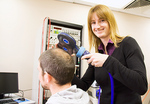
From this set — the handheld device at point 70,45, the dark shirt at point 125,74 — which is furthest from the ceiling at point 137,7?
the dark shirt at point 125,74

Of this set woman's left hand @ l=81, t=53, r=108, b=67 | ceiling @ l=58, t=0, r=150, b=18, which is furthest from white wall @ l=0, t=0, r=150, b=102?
woman's left hand @ l=81, t=53, r=108, b=67

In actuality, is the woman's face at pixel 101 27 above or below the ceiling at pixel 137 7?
below

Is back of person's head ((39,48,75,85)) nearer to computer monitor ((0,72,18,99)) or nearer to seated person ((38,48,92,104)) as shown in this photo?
seated person ((38,48,92,104))

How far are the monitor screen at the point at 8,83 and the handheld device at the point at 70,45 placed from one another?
1582 millimetres

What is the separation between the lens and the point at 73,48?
99 cm

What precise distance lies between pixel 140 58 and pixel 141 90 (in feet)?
0.66

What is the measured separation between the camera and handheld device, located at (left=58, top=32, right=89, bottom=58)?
93cm

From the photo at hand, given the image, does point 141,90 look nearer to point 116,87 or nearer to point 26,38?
point 116,87

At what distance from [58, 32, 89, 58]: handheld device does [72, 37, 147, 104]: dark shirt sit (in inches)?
8.7

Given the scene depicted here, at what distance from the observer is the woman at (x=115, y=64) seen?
736 mm

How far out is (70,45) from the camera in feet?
3.21

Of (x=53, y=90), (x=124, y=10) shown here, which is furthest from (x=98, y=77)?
(x=124, y=10)

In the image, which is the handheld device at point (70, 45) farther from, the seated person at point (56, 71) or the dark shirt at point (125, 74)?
the dark shirt at point (125, 74)

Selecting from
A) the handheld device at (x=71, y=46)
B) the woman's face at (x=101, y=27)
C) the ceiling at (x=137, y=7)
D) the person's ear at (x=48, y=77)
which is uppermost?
the ceiling at (x=137, y=7)
